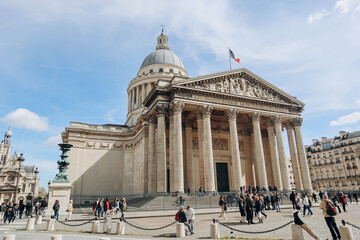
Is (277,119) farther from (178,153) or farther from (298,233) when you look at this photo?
(298,233)

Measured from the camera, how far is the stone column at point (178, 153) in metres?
23.7

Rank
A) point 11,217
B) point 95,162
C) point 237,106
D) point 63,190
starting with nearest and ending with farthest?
1. point 11,217
2. point 63,190
3. point 237,106
4. point 95,162

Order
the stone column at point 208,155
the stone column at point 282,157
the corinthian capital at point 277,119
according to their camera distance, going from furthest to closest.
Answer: the corinthian capital at point 277,119
the stone column at point 282,157
the stone column at point 208,155

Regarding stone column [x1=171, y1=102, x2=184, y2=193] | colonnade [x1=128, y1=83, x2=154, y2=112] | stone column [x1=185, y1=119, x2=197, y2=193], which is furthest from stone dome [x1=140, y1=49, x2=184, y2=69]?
stone column [x1=171, y1=102, x2=184, y2=193]

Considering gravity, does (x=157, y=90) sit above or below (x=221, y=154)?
above

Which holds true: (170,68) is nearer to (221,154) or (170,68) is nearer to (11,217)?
(221,154)

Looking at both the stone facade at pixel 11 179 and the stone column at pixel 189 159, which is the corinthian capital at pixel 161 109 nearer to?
the stone column at pixel 189 159

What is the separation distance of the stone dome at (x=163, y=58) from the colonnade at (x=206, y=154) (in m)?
27.0

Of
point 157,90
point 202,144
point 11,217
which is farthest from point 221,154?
point 11,217

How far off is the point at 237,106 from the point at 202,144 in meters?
6.47

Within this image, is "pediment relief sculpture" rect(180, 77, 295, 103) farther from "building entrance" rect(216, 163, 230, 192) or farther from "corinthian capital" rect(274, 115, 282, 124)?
"building entrance" rect(216, 163, 230, 192)

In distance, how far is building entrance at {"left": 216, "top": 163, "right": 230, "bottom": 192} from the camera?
3190 cm

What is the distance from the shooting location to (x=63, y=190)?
17.7 metres

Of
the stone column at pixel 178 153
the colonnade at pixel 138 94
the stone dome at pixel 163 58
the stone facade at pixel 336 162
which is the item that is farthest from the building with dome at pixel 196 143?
the stone facade at pixel 336 162
